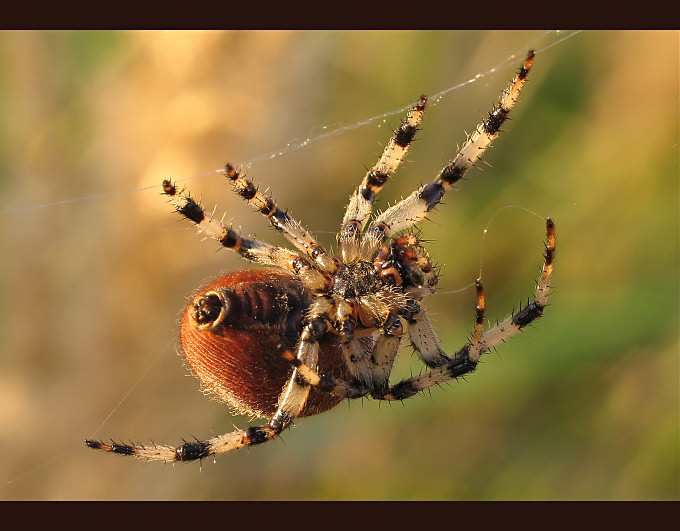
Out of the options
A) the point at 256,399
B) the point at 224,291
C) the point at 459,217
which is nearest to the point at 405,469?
the point at 459,217

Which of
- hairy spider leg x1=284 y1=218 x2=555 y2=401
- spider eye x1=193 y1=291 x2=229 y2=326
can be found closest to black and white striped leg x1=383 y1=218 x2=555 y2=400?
hairy spider leg x1=284 y1=218 x2=555 y2=401

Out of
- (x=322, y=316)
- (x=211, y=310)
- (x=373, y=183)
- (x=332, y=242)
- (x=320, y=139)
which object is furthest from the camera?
(x=320, y=139)

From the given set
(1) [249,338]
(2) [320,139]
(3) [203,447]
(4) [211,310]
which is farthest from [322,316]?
(2) [320,139]

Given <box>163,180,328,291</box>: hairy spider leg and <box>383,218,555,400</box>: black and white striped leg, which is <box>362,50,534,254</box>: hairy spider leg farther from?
<box>383,218,555,400</box>: black and white striped leg

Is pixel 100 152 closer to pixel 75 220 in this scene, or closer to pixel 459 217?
pixel 75 220

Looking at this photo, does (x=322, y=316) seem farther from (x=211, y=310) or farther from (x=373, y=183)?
(x=373, y=183)
